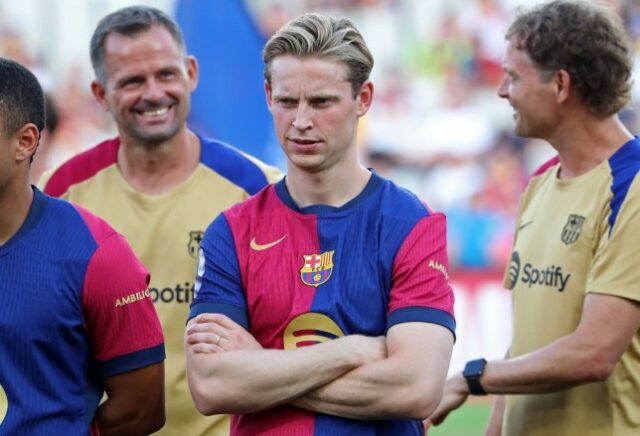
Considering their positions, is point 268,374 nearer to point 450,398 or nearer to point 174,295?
point 450,398

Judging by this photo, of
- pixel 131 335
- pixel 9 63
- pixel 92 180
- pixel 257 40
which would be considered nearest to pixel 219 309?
pixel 131 335

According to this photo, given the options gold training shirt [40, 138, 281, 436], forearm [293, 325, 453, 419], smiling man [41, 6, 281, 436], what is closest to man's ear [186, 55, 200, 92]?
smiling man [41, 6, 281, 436]

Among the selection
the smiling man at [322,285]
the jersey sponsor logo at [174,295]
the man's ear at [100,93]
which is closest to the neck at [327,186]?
the smiling man at [322,285]

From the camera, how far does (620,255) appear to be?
410 cm

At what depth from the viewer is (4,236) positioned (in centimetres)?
361

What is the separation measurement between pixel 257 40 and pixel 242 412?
9.96m

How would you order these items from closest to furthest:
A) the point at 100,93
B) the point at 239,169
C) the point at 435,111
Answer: the point at 239,169, the point at 100,93, the point at 435,111

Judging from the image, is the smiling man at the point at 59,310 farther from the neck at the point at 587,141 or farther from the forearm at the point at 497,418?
the neck at the point at 587,141

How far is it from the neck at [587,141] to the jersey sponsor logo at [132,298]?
1.73 meters

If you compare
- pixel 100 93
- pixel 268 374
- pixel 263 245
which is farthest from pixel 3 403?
pixel 100 93

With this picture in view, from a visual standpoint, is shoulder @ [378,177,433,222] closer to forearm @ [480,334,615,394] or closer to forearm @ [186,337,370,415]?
forearm @ [186,337,370,415]

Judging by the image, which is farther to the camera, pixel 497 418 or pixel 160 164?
pixel 160 164

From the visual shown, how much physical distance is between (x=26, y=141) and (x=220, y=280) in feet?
2.38

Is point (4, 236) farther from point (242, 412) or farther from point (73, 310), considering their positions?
point (242, 412)
